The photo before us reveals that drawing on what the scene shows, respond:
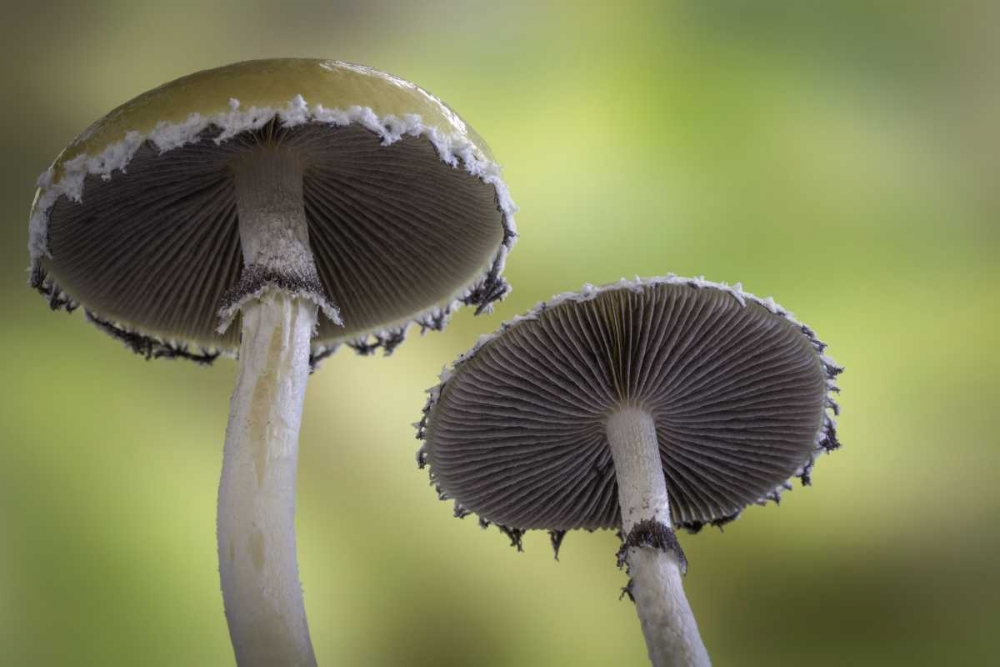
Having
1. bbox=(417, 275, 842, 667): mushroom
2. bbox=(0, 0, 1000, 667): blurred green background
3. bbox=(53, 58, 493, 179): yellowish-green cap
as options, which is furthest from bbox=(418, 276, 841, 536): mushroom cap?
bbox=(0, 0, 1000, 667): blurred green background

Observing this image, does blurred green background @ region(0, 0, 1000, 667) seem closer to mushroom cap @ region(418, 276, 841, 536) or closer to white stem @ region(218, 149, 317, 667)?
mushroom cap @ region(418, 276, 841, 536)

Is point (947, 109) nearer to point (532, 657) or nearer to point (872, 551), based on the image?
point (872, 551)

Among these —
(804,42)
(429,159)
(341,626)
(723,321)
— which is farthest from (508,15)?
(341,626)

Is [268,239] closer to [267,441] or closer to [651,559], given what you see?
[267,441]

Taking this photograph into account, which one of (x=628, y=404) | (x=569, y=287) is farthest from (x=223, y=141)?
(x=569, y=287)

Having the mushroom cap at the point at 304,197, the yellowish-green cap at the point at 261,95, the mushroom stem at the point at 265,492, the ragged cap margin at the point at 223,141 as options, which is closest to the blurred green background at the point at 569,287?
the mushroom cap at the point at 304,197

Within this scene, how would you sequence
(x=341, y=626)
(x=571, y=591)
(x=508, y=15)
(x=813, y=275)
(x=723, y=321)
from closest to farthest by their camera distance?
(x=723, y=321) → (x=341, y=626) → (x=571, y=591) → (x=813, y=275) → (x=508, y=15)
